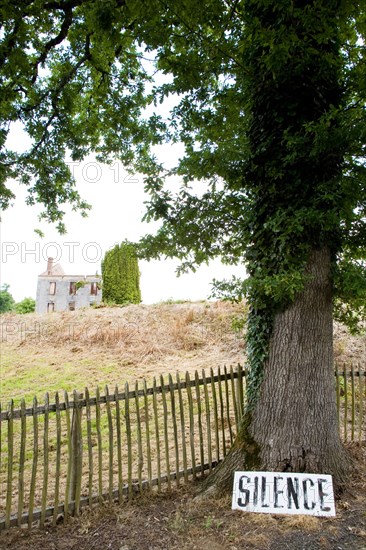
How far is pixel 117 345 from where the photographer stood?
1291cm

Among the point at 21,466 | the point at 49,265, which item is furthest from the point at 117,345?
the point at 49,265

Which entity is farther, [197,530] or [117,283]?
[117,283]

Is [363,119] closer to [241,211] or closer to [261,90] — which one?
[261,90]

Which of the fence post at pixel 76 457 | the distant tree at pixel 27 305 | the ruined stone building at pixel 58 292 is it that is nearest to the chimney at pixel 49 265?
the ruined stone building at pixel 58 292

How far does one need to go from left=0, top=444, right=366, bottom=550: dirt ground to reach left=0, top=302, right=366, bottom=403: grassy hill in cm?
508

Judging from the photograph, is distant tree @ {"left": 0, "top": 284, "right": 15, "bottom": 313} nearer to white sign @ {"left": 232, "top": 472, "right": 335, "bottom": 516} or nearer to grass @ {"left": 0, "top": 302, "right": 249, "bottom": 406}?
grass @ {"left": 0, "top": 302, "right": 249, "bottom": 406}

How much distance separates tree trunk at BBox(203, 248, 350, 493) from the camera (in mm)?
4238

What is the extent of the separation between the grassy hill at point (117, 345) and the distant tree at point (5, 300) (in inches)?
2081

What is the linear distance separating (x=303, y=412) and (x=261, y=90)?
396cm

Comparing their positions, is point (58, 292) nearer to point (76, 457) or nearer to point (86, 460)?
point (86, 460)

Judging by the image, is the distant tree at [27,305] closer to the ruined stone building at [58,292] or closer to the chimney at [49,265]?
the ruined stone building at [58,292]

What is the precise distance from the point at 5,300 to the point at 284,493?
7002 centimetres

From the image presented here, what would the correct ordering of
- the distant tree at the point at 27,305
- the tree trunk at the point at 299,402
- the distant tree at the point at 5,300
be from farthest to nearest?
the distant tree at the point at 5,300
the distant tree at the point at 27,305
the tree trunk at the point at 299,402

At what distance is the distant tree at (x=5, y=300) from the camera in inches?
2539
